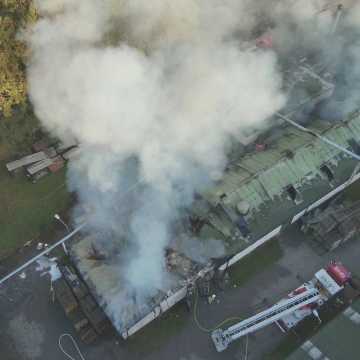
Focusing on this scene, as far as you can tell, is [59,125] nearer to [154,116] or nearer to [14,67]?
[14,67]

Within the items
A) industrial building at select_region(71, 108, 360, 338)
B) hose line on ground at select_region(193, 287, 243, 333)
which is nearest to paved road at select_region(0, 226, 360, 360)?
hose line on ground at select_region(193, 287, 243, 333)

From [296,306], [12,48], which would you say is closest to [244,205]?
[296,306]

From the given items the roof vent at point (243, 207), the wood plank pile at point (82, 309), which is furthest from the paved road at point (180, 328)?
the roof vent at point (243, 207)

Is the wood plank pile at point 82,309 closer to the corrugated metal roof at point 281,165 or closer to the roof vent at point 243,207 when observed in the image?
the corrugated metal roof at point 281,165

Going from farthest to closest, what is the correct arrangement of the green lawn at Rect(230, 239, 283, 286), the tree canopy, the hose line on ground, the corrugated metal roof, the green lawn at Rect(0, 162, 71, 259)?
the green lawn at Rect(0, 162, 71, 259), the tree canopy, the corrugated metal roof, the green lawn at Rect(230, 239, 283, 286), the hose line on ground

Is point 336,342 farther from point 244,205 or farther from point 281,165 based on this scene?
point 281,165

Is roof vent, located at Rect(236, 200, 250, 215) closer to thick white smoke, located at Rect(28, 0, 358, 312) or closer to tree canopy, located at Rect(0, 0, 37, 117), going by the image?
thick white smoke, located at Rect(28, 0, 358, 312)

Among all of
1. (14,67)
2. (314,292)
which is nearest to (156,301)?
(314,292)
